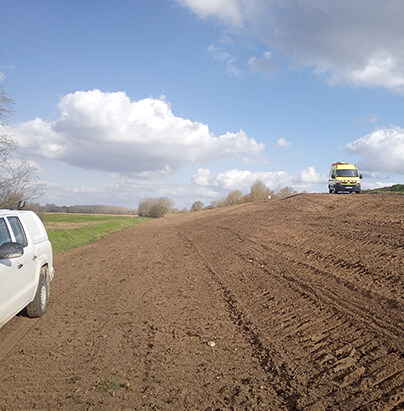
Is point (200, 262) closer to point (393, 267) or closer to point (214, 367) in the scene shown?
point (393, 267)

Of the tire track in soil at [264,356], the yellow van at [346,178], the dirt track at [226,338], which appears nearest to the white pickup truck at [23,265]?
the dirt track at [226,338]

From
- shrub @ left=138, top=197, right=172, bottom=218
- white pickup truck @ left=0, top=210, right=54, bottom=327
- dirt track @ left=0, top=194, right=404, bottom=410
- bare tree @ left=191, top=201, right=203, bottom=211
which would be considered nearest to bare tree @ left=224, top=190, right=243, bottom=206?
bare tree @ left=191, top=201, right=203, bottom=211

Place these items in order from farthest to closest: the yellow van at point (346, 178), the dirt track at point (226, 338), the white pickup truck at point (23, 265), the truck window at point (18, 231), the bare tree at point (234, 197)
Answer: the bare tree at point (234, 197) → the yellow van at point (346, 178) → the truck window at point (18, 231) → the white pickup truck at point (23, 265) → the dirt track at point (226, 338)

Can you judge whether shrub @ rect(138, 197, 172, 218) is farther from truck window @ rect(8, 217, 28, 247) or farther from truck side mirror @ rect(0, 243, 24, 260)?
truck side mirror @ rect(0, 243, 24, 260)

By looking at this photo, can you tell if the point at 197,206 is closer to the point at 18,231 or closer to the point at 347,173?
the point at 347,173

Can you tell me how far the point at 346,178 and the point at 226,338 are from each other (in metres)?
27.0

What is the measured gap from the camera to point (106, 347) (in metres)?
5.53

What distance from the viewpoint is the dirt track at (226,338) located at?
13.4 ft

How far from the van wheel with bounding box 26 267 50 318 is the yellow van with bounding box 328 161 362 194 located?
27.1 m

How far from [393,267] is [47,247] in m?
7.97

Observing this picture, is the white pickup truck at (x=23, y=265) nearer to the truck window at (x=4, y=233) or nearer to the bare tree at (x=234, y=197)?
the truck window at (x=4, y=233)

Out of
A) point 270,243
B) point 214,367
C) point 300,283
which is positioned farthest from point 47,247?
point 270,243

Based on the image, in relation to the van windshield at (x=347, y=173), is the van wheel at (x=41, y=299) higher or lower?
lower

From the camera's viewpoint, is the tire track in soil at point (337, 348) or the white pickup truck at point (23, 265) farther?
the white pickup truck at point (23, 265)
